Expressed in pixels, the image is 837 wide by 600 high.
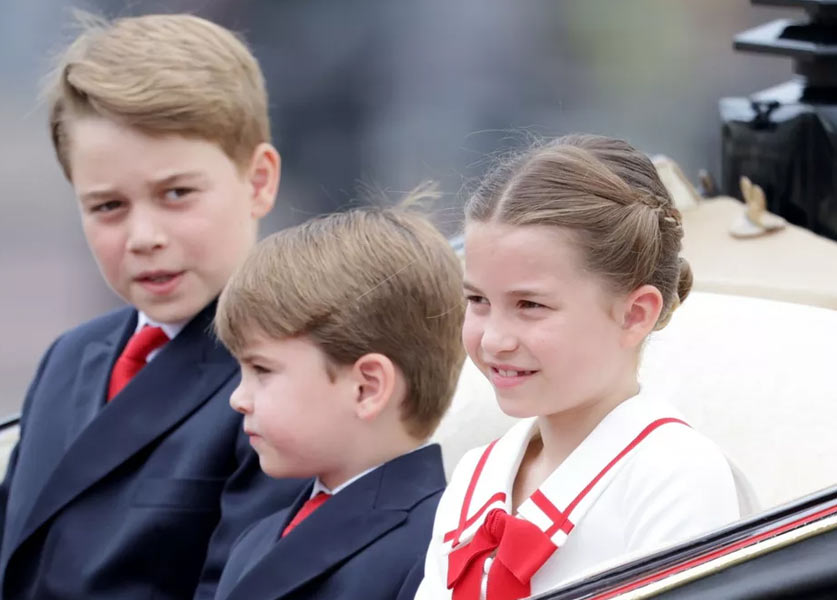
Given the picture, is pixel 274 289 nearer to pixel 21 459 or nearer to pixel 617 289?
pixel 617 289

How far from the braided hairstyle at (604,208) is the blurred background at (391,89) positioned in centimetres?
113

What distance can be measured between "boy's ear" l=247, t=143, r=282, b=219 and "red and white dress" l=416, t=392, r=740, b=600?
0.68m

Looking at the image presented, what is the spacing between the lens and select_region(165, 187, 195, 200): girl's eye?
1.68 metres

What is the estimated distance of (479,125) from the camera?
127 inches

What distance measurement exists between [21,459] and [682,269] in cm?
96

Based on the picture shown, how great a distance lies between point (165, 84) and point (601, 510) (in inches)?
32.4

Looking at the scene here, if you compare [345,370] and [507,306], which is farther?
[345,370]

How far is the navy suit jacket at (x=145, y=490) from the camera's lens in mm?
1598

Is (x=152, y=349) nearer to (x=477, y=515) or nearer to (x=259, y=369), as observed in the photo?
(x=259, y=369)

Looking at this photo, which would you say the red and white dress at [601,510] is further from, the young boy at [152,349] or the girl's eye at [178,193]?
the girl's eye at [178,193]

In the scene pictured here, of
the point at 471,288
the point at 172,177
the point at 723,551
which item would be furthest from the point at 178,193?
the point at 723,551

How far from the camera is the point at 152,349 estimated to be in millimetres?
1748

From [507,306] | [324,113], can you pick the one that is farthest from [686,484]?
[324,113]

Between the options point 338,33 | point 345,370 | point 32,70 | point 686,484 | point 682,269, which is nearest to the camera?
point 686,484
